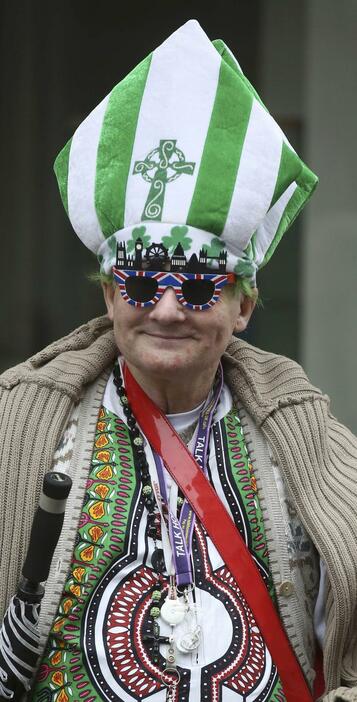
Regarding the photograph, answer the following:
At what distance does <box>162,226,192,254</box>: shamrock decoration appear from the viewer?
292 centimetres

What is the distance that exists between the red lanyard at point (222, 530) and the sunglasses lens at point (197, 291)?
0.31m

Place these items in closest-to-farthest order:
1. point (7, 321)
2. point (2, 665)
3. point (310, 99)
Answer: point (2, 665) → point (310, 99) → point (7, 321)

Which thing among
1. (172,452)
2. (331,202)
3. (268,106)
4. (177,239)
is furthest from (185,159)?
(268,106)

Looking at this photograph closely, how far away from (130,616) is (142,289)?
0.75m

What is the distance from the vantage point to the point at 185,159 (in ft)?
9.65

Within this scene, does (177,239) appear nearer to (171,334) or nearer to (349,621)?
(171,334)

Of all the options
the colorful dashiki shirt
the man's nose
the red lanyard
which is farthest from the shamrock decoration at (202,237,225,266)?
the colorful dashiki shirt

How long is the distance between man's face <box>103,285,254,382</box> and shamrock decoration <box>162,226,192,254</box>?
0.35 ft

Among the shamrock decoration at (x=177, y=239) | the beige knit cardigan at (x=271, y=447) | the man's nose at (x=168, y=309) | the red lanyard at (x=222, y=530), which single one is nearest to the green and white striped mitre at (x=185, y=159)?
the shamrock decoration at (x=177, y=239)

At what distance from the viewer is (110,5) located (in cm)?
826

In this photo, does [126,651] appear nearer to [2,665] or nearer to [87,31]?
[2,665]

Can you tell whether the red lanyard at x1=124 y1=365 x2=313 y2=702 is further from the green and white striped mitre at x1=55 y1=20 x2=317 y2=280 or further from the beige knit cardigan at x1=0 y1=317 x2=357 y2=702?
the green and white striped mitre at x1=55 y1=20 x2=317 y2=280

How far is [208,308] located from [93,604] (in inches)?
28.8

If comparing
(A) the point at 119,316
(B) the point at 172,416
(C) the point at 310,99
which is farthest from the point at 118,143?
(C) the point at 310,99
